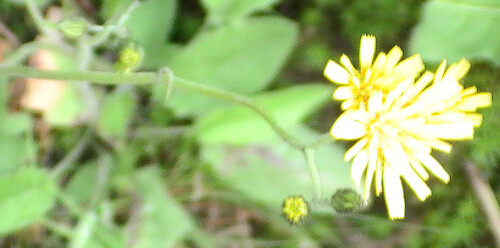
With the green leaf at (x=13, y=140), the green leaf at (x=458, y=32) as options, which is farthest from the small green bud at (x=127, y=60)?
the green leaf at (x=458, y=32)

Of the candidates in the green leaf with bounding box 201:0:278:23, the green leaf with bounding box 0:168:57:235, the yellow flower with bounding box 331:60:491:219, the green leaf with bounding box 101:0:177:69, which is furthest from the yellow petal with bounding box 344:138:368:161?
the green leaf with bounding box 0:168:57:235

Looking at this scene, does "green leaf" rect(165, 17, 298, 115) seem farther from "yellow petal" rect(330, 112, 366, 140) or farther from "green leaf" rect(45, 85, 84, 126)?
"yellow petal" rect(330, 112, 366, 140)

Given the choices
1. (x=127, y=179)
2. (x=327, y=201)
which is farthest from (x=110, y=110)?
(x=327, y=201)

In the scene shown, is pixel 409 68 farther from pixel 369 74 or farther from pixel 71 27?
pixel 71 27

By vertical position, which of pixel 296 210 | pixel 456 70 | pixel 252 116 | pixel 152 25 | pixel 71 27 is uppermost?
pixel 152 25

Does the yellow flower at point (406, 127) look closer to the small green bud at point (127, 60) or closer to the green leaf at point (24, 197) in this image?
the small green bud at point (127, 60)

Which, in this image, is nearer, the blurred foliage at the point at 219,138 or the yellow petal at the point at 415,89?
the yellow petal at the point at 415,89

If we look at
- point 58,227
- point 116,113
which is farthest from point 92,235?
point 116,113
